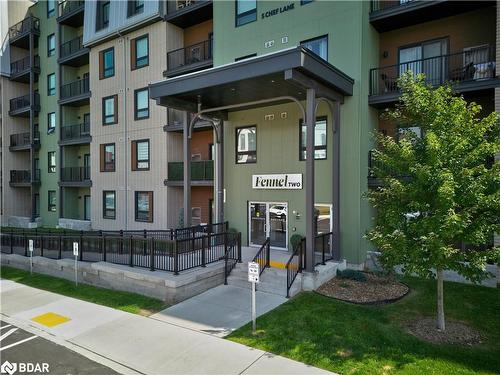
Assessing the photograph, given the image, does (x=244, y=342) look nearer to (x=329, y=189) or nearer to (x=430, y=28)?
(x=329, y=189)

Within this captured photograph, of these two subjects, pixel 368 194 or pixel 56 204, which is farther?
pixel 56 204

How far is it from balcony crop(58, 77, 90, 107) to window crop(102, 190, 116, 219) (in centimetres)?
702

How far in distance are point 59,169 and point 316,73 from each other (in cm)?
2326

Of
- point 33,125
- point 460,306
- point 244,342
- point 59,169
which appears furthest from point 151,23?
point 460,306

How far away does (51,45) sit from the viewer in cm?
2855

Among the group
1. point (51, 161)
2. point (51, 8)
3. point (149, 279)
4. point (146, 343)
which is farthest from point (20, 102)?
point (146, 343)

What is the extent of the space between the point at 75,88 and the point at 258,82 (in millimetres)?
19749

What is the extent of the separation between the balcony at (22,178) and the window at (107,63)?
38.9ft

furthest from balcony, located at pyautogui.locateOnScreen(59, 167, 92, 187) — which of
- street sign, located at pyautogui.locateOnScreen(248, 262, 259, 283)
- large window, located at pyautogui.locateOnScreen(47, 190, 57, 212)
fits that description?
street sign, located at pyautogui.locateOnScreen(248, 262, 259, 283)

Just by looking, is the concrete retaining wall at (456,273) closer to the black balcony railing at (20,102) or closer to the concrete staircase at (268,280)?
the concrete staircase at (268,280)

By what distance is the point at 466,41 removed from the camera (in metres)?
12.8

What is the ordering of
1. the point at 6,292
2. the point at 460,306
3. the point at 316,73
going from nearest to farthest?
1. the point at 460,306
2. the point at 316,73
3. the point at 6,292

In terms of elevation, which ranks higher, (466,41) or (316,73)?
(466,41)

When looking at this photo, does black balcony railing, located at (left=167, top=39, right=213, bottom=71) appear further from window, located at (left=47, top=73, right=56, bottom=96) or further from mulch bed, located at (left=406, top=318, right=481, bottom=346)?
mulch bed, located at (left=406, top=318, right=481, bottom=346)
